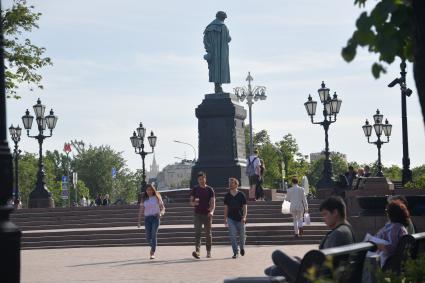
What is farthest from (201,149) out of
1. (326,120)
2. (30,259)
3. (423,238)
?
(423,238)

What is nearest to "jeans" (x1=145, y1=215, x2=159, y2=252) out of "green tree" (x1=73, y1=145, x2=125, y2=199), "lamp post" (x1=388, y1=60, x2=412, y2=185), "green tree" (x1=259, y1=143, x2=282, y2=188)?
"lamp post" (x1=388, y1=60, x2=412, y2=185)

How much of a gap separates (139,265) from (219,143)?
22.1 metres

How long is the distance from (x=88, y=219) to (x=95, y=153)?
8855 cm

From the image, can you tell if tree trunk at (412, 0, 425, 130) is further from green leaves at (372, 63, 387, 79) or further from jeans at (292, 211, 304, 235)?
jeans at (292, 211, 304, 235)

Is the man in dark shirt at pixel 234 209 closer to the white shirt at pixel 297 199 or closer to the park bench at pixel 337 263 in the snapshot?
the white shirt at pixel 297 199

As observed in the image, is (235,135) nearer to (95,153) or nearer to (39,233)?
(39,233)

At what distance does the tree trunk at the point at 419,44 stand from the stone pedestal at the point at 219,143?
3478 cm

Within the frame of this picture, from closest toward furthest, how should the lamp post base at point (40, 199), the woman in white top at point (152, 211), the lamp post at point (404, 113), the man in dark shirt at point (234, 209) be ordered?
the man in dark shirt at point (234, 209) < the woman in white top at point (152, 211) < the lamp post at point (404, 113) < the lamp post base at point (40, 199)

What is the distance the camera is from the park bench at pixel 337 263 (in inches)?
271

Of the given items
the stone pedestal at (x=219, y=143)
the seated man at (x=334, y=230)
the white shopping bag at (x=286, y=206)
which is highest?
the stone pedestal at (x=219, y=143)

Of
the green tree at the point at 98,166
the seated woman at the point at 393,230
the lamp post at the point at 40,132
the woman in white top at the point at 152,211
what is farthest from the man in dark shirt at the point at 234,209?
the green tree at the point at 98,166

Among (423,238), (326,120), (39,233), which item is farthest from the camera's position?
(326,120)

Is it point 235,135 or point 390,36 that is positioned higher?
point 235,135

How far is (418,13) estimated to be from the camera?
5.06m
